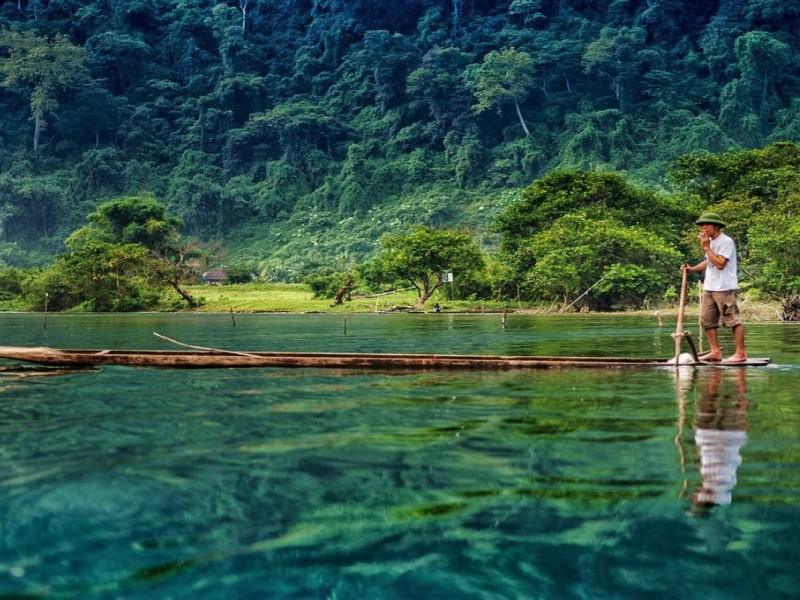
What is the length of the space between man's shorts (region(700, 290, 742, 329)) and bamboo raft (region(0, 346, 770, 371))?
1.97ft

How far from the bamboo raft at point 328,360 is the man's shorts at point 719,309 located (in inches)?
23.7

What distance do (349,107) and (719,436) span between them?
122 metres

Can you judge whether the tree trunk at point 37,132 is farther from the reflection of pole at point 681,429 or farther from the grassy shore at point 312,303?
the reflection of pole at point 681,429

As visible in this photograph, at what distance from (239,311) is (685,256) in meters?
31.8

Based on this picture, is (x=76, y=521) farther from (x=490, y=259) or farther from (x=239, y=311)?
(x=490, y=259)

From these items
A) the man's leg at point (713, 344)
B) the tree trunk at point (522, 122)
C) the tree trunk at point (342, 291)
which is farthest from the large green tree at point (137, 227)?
the man's leg at point (713, 344)

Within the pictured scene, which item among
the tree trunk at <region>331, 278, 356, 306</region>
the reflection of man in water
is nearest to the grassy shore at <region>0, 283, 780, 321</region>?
the tree trunk at <region>331, 278, 356, 306</region>

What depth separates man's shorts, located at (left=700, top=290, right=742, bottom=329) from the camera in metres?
10.5

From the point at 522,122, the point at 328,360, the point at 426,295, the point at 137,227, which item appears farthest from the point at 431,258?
the point at 522,122

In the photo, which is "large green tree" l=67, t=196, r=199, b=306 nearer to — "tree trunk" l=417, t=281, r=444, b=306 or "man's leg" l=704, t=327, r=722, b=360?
"tree trunk" l=417, t=281, r=444, b=306

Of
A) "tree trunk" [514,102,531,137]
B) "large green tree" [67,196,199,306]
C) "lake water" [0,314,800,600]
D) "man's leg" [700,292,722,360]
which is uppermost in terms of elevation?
"tree trunk" [514,102,531,137]

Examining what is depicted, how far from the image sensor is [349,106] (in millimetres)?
122875

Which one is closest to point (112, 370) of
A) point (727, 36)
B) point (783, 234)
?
point (783, 234)

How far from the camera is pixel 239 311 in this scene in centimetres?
5831
